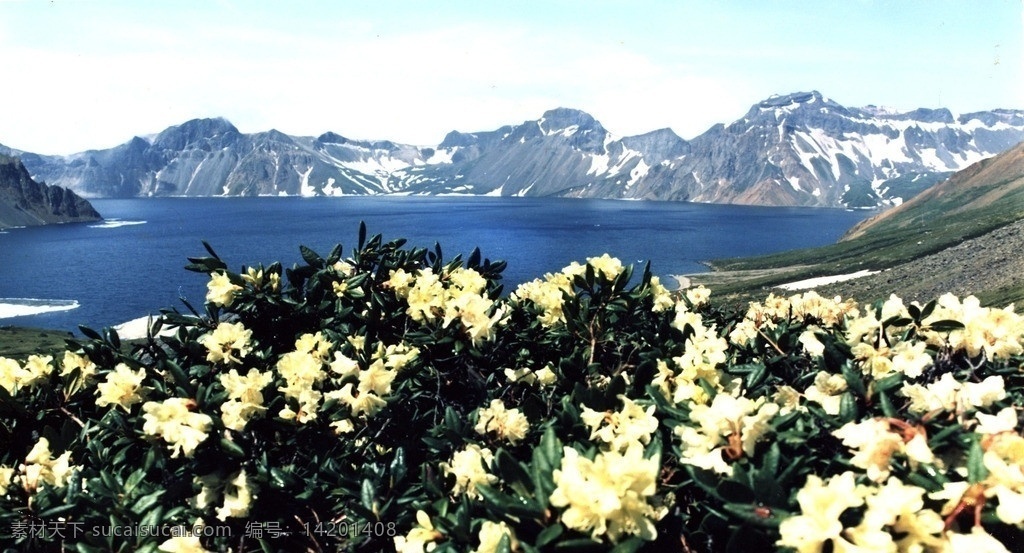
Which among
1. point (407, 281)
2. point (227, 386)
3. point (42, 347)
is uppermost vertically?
point (407, 281)

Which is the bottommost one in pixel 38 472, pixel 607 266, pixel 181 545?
pixel 181 545

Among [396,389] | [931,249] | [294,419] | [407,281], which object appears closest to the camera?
[294,419]

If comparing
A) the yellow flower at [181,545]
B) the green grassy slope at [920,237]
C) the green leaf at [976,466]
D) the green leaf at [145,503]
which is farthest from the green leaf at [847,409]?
the green grassy slope at [920,237]

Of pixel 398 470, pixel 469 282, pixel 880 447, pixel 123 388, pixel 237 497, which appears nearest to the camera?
pixel 880 447

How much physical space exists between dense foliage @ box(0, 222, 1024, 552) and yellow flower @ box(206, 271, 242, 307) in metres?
0.02

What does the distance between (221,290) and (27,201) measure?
229973mm

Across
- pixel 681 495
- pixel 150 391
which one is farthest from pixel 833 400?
pixel 150 391

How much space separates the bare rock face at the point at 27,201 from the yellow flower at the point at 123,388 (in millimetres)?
211996

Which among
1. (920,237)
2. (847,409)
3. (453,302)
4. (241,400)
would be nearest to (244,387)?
(241,400)

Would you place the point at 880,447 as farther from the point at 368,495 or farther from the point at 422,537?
the point at 368,495

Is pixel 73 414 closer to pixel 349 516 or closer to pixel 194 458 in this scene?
pixel 194 458

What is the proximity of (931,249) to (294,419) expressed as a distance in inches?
3930

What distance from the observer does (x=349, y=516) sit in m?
3.23

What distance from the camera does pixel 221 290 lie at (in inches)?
182
